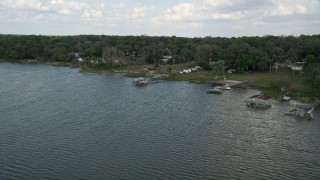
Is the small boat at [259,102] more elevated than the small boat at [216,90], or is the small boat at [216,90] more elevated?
the small boat at [216,90]

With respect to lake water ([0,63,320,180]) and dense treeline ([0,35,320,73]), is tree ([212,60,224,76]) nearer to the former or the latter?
dense treeline ([0,35,320,73])

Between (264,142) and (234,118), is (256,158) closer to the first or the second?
(264,142)

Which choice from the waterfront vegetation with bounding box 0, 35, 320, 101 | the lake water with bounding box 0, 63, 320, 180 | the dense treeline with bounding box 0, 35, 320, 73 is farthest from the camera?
the dense treeline with bounding box 0, 35, 320, 73

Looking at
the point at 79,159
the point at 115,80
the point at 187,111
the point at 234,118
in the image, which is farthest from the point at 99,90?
the point at 79,159

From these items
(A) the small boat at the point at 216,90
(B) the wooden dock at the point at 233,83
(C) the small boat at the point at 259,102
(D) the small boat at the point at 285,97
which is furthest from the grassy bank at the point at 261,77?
(A) the small boat at the point at 216,90

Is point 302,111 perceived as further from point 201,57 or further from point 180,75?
point 201,57

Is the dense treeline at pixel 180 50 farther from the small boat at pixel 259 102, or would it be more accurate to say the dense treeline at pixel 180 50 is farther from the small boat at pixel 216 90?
the small boat at pixel 259 102

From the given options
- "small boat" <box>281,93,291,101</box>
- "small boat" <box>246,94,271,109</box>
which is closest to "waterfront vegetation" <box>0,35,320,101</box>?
"small boat" <box>281,93,291,101</box>
